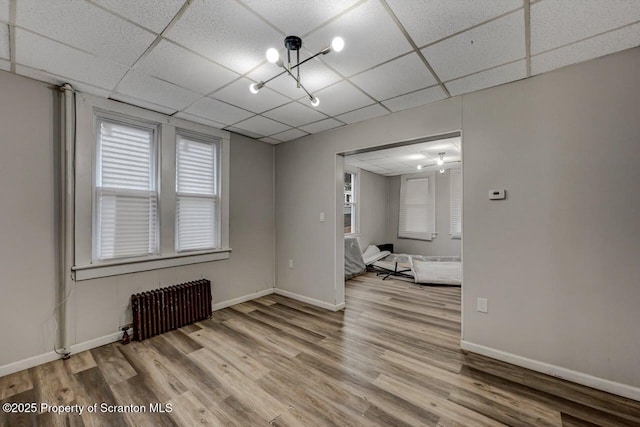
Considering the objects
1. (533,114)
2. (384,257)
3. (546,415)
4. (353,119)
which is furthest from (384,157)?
(546,415)

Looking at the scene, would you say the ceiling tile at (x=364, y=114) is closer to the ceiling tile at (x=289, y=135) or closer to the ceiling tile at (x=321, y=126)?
the ceiling tile at (x=321, y=126)

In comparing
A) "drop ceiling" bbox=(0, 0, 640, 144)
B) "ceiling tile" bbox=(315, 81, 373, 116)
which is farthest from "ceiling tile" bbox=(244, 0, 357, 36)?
"ceiling tile" bbox=(315, 81, 373, 116)

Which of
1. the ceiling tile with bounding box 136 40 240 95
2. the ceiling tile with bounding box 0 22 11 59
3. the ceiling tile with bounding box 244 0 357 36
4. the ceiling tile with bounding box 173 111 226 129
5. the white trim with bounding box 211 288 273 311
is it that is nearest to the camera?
the ceiling tile with bounding box 244 0 357 36

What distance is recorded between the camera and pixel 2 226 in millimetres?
2246

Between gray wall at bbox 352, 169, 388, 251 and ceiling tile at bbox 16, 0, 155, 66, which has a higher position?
ceiling tile at bbox 16, 0, 155, 66

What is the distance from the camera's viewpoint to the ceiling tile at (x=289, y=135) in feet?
12.7

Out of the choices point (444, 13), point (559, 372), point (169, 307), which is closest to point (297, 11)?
point (444, 13)

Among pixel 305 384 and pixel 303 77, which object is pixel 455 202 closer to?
pixel 303 77

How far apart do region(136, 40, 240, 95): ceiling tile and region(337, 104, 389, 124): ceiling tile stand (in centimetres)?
144

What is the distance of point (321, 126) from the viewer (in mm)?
3674

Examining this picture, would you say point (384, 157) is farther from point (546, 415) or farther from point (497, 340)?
point (546, 415)

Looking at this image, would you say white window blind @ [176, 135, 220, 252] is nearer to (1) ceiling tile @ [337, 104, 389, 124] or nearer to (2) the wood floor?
(2) the wood floor

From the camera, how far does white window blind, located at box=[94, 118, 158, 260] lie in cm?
279

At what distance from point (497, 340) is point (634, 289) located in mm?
1068
